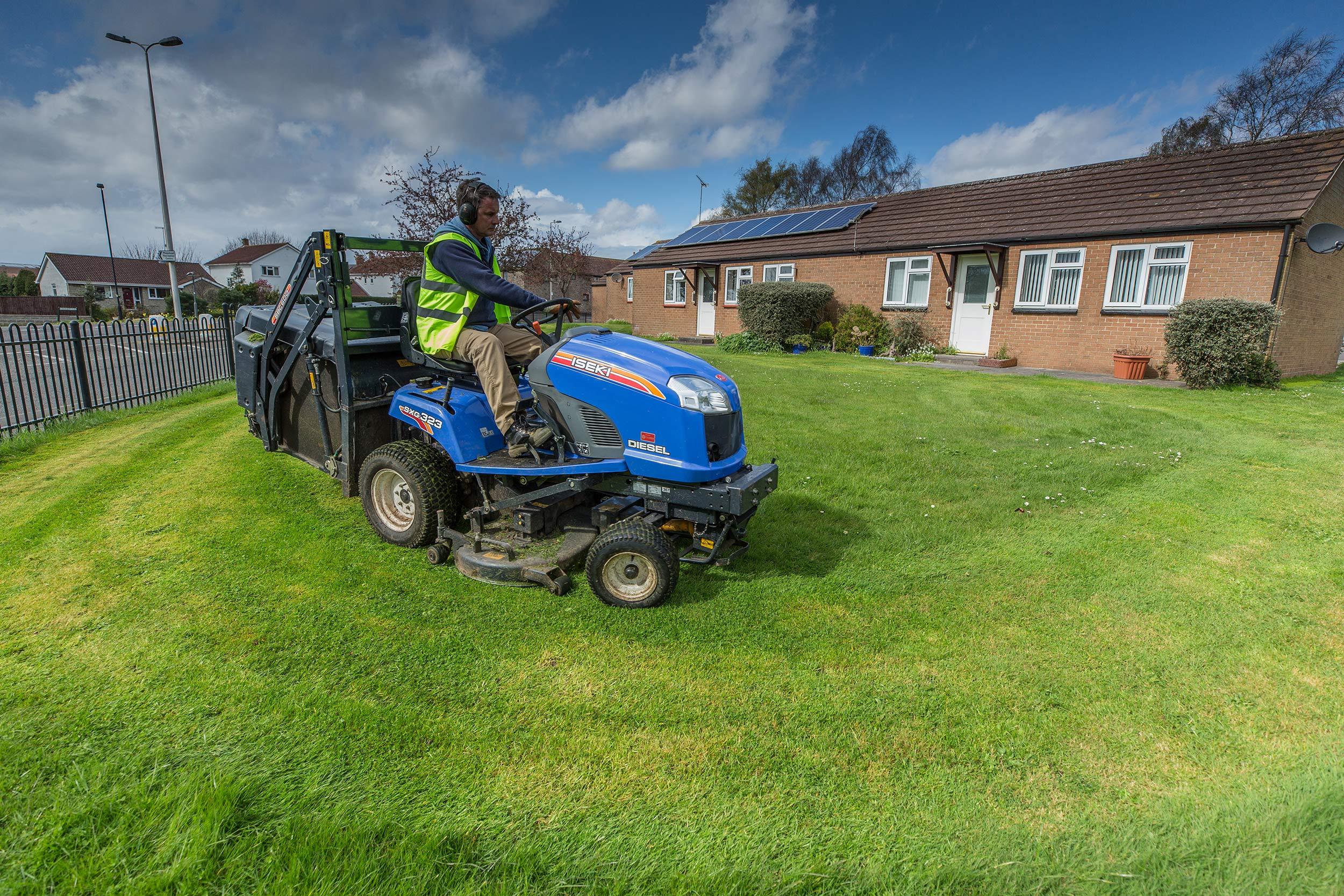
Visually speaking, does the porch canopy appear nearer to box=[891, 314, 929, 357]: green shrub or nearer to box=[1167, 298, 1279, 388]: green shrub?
box=[891, 314, 929, 357]: green shrub

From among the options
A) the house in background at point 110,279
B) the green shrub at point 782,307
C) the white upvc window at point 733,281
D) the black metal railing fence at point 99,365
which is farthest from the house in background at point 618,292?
the house in background at point 110,279

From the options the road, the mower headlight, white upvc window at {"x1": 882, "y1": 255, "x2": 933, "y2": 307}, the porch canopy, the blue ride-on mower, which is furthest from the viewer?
white upvc window at {"x1": 882, "y1": 255, "x2": 933, "y2": 307}

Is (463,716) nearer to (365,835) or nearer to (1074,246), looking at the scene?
(365,835)

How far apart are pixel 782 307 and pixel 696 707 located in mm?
16277

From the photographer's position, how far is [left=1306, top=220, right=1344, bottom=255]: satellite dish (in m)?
11.5

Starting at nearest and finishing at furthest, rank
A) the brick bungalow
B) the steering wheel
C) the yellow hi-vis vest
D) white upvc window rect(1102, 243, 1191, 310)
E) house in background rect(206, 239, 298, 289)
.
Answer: the yellow hi-vis vest < the steering wheel < the brick bungalow < white upvc window rect(1102, 243, 1191, 310) < house in background rect(206, 239, 298, 289)

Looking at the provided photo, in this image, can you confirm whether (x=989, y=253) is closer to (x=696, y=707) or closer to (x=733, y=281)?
(x=733, y=281)

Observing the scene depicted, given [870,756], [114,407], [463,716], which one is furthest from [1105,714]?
[114,407]

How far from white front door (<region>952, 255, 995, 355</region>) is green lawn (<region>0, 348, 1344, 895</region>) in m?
11.3

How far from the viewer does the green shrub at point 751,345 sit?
58.9ft

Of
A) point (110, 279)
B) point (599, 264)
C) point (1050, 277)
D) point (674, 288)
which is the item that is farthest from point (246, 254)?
point (1050, 277)

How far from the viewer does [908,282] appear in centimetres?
1744

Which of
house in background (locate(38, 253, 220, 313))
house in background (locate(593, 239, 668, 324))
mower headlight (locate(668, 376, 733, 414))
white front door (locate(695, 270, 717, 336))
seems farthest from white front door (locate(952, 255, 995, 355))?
house in background (locate(38, 253, 220, 313))

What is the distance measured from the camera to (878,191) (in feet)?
165
